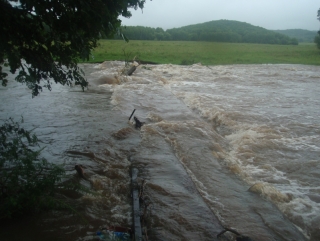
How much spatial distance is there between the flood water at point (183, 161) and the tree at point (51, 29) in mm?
1984

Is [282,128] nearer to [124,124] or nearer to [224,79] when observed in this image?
[124,124]

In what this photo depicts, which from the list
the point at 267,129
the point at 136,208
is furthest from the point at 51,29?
the point at 267,129

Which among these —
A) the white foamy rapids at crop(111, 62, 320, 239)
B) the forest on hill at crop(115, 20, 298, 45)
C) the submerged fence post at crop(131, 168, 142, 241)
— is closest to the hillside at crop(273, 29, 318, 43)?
the forest on hill at crop(115, 20, 298, 45)

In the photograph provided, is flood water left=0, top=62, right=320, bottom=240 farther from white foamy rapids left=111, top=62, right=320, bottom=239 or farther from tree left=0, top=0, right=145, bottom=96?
tree left=0, top=0, right=145, bottom=96

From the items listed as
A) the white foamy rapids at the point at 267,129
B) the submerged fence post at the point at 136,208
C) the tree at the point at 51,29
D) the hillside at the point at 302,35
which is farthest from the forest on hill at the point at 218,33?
the hillside at the point at 302,35

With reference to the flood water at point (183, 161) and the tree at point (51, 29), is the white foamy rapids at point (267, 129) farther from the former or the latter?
the tree at point (51, 29)

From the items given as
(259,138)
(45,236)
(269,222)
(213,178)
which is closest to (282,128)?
(259,138)

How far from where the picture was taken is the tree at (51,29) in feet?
13.4

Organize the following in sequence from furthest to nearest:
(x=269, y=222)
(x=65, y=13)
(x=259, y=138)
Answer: (x=259, y=138) → (x=269, y=222) → (x=65, y=13)

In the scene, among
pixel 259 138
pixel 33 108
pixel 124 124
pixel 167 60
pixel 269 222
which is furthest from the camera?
pixel 167 60

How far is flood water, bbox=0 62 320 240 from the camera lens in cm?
475

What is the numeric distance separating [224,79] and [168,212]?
19748 mm

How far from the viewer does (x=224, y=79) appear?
23.6 meters

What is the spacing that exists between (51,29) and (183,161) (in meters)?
4.23
